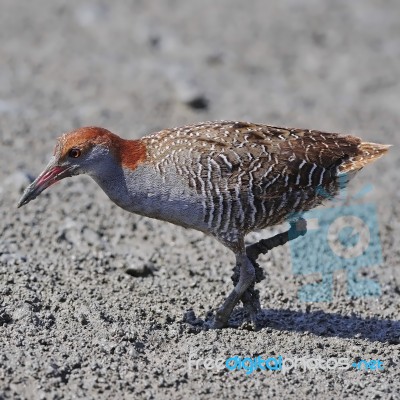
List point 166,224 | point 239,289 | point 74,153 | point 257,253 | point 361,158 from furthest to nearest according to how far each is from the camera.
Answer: point 166,224 < point 257,253 < point 361,158 < point 239,289 < point 74,153

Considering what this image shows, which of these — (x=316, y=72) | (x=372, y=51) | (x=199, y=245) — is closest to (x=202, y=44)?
(x=316, y=72)

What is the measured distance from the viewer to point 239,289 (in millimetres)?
7668

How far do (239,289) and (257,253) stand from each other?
1.41 ft

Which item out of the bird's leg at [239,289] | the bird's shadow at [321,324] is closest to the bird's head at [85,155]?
the bird's leg at [239,289]

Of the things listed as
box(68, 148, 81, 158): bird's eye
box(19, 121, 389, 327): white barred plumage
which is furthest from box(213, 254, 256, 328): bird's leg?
box(68, 148, 81, 158): bird's eye

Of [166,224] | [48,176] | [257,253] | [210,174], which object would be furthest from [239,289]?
[166,224]

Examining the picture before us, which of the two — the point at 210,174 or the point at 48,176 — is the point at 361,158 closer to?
the point at 210,174

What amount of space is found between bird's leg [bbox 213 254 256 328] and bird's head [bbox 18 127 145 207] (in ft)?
4.14

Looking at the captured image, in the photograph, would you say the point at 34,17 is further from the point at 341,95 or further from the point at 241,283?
the point at 241,283

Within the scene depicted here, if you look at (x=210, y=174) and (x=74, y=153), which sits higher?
(x=74, y=153)

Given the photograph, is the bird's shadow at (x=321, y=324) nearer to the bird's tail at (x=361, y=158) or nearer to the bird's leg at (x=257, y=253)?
the bird's leg at (x=257, y=253)

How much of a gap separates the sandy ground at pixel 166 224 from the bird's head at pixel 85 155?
3.59 feet

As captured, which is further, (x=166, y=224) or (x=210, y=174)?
(x=166, y=224)

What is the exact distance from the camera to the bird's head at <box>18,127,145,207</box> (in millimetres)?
7242
